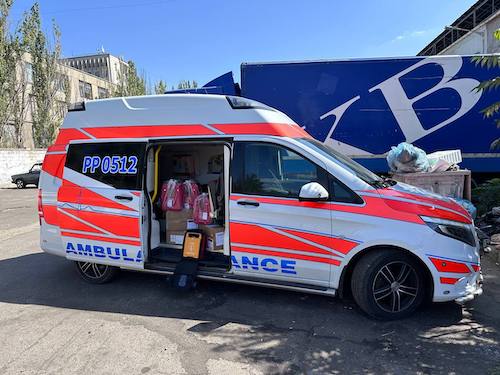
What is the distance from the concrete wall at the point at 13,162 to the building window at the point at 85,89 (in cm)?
2330

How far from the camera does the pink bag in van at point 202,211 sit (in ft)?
15.3

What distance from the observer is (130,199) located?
4.47 meters

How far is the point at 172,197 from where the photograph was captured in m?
4.82

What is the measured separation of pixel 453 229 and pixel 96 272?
4334mm

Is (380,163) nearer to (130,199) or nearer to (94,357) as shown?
(130,199)

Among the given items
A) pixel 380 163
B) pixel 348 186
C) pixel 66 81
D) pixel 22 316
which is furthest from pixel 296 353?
pixel 66 81

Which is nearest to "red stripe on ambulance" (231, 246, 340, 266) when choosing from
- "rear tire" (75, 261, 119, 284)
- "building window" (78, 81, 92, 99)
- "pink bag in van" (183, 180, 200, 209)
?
"pink bag in van" (183, 180, 200, 209)

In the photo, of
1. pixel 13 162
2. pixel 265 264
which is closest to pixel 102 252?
pixel 265 264

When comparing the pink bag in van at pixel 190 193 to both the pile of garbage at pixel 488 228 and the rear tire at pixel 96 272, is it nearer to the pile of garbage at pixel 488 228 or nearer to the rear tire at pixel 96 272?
the rear tire at pixel 96 272

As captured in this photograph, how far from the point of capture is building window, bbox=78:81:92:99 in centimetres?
4617

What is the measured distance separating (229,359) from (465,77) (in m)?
7.39

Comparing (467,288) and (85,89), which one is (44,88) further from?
(467,288)

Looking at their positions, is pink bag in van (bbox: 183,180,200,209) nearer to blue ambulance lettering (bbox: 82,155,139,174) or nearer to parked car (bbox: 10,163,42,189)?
blue ambulance lettering (bbox: 82,155,139,174)

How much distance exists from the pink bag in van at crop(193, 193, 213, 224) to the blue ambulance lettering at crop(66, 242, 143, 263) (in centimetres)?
81
